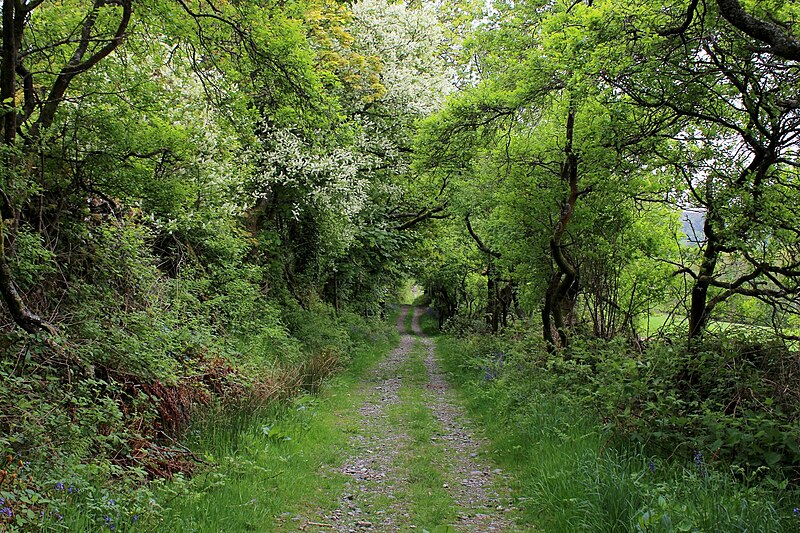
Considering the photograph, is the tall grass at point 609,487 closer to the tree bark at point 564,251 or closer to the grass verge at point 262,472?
the grass verge at point 262,472

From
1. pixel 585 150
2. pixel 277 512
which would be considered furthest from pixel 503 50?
pixel 277 512

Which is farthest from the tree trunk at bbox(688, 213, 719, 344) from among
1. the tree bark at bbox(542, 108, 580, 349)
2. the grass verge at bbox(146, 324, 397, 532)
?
the grass verge at bbox(146, 324, 397, 532)

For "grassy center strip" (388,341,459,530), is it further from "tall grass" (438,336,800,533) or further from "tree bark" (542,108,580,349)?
"tree bark" (542,108,580,349)

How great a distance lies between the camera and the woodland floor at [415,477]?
5301 mm

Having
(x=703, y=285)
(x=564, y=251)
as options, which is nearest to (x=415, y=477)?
(x=703, y=285)

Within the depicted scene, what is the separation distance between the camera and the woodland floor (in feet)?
17.4

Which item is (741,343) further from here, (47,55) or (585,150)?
(47,55)

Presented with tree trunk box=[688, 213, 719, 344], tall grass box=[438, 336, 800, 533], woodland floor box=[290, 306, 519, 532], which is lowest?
woodland floor box=[290, 306, 519, 532]

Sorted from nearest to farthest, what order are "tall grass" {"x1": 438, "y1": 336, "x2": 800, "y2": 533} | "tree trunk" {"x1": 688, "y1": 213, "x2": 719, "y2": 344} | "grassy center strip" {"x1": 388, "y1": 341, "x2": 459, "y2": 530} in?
"tall grass" {"x1": 438, "y1": 336, "x2": 800, "y2": 533} < "grassy center strip" {"x1": 388, "y1": 341, "x2": 459, "y2": 530} < "tree trunk" {"x1": 688, "y1": 213, "x2": 719, "y2": 344}

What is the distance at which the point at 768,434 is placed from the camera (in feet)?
16.1

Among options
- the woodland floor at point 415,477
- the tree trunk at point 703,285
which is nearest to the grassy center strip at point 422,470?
the woodland floor at point 415,477

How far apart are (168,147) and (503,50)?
660 centimetres

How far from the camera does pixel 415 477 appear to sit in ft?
21.6

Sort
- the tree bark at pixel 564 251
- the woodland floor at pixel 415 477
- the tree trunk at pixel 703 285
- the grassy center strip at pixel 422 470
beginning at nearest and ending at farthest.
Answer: the woodland floor at pixel 415 477, the grassy center strip at pixel 422 470, the tree trunk at pixel 703 285, the tree bark at pixel 564 251
